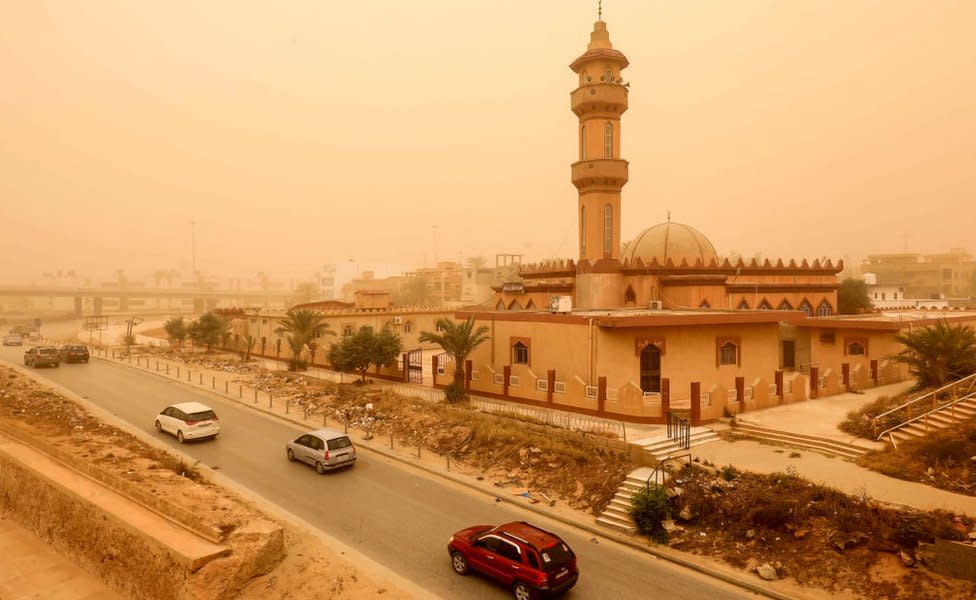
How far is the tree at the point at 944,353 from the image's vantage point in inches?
792

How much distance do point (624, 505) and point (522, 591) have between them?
16.4ft

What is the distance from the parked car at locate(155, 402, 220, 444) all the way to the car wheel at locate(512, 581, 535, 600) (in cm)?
1627

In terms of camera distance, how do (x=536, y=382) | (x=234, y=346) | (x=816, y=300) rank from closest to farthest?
1. (x=536, y=382)
2. (x=816, y=300)
3. (x=234, y=346)

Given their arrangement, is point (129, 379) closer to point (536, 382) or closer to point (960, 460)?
point (536, 382)

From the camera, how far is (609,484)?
53.5 ft

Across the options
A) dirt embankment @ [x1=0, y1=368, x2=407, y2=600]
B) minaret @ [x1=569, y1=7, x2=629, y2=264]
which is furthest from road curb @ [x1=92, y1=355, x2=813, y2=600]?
minaret @ [x1=569, y1=7, x2=629, y2=264]

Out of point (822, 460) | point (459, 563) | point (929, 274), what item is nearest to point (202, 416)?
point (459, 563)

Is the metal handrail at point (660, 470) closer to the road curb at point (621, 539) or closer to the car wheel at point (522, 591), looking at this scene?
the road curb at point (621, 539)

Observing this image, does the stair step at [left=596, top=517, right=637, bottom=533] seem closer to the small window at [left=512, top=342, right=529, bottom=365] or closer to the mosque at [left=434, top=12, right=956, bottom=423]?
the mosque at [left=434, top=12, right=956, bottom=423]

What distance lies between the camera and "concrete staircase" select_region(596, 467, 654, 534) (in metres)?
14.6

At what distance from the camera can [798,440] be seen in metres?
18.6

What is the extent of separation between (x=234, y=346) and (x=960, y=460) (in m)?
50.8

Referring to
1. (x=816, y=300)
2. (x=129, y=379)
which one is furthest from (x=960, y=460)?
(x=129, y=379)

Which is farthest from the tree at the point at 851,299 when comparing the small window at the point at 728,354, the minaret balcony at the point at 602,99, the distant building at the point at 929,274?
the distant building at the point at 929,274
